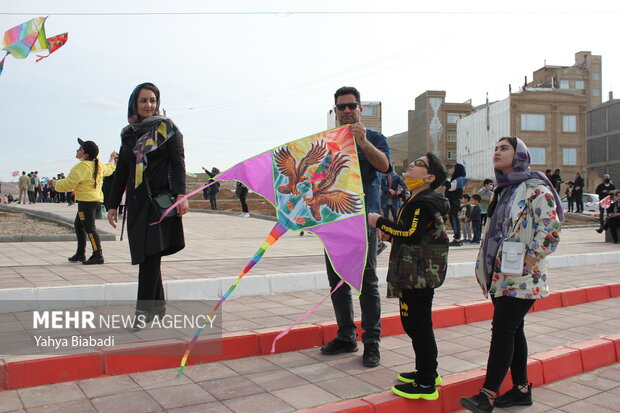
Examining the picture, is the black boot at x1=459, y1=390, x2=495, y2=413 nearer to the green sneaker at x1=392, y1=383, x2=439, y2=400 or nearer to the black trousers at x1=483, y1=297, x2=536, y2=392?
the black trousers at x1=483, y1=297, x2=536, y2=392

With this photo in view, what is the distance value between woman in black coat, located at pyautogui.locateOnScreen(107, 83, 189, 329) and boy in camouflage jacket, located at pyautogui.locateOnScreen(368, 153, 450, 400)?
1957 mm

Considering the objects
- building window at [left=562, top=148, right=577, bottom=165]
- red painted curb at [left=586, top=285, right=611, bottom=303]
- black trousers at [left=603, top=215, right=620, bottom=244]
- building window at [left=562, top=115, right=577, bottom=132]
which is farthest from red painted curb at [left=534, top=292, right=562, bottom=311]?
building window at [left=562, top=115, right=577, bottom=132]

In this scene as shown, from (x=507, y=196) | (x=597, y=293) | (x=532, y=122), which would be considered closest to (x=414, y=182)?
(x=507, y=196)

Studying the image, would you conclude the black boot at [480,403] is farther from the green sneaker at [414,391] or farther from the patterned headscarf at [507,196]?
the patterned headscarf at [507,196]

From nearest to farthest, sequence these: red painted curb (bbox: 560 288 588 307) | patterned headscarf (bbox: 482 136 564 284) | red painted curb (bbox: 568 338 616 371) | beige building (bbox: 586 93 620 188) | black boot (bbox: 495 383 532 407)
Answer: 1. patterned headscarf (bbox: 482 136 564 284)
2. black boot (bbox: 495 383 532 407)
3. red painted curb (bbox: 568 338 616 371)
4. red painted curb (bbox: 560 288 588 307)
5. beige building (bbox: 586 93 620 188)

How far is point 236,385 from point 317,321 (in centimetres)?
159

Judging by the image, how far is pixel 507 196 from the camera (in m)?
3.79

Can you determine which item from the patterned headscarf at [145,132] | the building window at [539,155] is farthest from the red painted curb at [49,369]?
the building window at [539,155]

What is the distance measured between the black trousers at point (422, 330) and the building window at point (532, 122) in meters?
47.1

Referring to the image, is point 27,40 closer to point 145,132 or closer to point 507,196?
point 145,132

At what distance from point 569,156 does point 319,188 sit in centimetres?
4948

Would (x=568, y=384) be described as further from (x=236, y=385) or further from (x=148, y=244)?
(x=148, y=244)

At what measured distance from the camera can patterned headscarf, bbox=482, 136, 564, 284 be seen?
146 inches

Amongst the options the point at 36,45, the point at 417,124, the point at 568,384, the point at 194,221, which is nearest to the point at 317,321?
the point at 568,384
